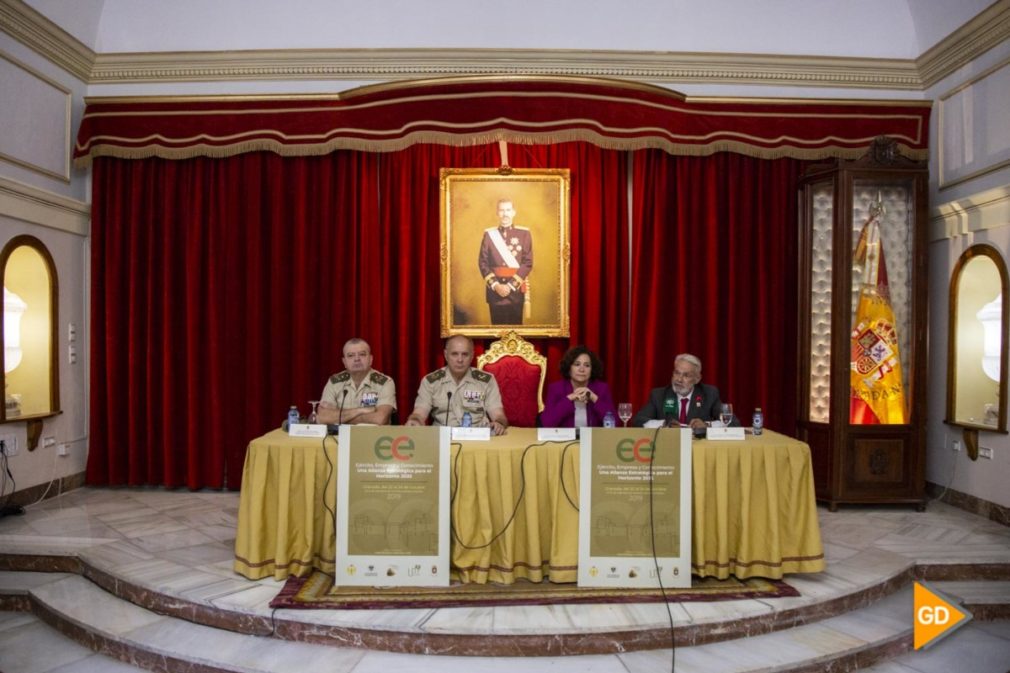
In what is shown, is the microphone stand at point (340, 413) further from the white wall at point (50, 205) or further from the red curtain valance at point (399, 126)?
the white wall at point (50, 205)

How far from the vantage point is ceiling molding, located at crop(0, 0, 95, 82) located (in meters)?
4.08

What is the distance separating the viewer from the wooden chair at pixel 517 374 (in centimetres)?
432

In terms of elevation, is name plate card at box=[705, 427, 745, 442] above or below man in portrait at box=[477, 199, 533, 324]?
below

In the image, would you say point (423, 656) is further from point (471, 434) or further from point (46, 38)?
point (46, 38)

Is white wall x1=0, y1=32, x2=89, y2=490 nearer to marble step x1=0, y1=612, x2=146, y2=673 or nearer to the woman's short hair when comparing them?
marble step x1=0, y1=612, x2=146, y2=673

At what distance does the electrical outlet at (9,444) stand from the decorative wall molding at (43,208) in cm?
141

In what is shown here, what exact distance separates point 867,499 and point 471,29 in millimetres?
4296

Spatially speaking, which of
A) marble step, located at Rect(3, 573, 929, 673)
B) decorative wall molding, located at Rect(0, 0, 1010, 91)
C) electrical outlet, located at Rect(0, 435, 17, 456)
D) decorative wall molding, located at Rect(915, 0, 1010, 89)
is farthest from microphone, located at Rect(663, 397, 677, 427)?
electrical outlet, located at Rect(0, 435, 17, 456)

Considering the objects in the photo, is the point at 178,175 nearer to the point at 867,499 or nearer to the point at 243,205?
the point at 243,205

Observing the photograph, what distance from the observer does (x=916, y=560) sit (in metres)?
3.32

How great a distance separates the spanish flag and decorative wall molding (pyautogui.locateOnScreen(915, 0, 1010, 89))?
1.39m

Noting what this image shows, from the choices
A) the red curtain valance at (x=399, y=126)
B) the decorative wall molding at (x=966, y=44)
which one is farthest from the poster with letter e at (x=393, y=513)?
the decorative wall molding at (x=966, y=44)

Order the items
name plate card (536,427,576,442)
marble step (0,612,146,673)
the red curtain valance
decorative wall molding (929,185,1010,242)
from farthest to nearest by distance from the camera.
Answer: the red curtain valance, decorative wall molding (929,185,1010,242), name plate card (536,427,576,442), marble step (0,612,146,673)

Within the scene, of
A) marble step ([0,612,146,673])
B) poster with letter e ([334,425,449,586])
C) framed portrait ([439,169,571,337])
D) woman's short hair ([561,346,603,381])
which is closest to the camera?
marble step ([0,612,146,673])
